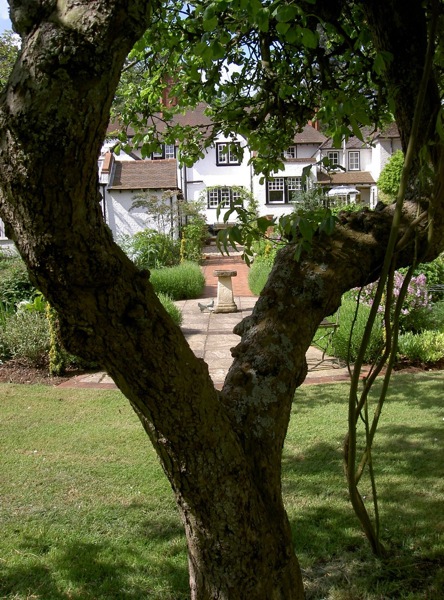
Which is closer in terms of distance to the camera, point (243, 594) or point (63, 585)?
point (243, 594)

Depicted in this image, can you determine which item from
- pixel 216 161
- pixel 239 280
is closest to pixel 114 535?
pixel 239 280

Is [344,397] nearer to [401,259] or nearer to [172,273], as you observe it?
[401,259]

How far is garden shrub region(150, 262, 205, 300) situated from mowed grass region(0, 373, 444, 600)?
8.34m

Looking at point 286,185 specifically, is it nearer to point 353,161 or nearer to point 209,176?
point 209,176

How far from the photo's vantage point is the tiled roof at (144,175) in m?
31.3

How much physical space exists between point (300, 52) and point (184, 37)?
3.35ft

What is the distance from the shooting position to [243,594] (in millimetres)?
2447

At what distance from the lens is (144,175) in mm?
32375

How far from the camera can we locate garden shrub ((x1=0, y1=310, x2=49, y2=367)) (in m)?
9.43

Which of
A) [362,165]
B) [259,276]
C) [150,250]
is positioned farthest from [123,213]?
[362,165]

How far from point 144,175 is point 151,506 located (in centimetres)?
A: 2891

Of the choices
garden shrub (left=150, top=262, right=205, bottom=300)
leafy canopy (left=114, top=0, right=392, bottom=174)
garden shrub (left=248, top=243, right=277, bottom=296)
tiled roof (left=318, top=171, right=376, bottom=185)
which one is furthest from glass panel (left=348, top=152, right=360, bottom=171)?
leafy canopy (left=114, top=0, right=392, bottom=174)

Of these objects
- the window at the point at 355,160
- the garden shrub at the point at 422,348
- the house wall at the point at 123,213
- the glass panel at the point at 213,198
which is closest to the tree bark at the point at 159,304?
the garden shrub at the point at 422,348

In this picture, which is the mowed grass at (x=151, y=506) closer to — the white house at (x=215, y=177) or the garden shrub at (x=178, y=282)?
the garden shrub at (x=178, y=282)
